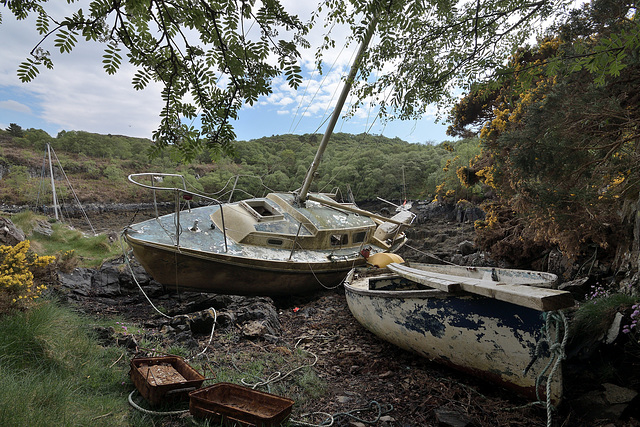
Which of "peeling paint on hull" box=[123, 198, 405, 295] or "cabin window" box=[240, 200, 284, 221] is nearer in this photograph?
"peeling paint on hull" box=[123, 198, 405, 295]

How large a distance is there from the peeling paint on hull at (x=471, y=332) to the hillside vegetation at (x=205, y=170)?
2183cm

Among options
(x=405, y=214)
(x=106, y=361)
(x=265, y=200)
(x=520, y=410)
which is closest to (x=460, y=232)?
(x=405, y=214)

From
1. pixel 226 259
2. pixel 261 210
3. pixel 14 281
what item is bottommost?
pixel 226 259

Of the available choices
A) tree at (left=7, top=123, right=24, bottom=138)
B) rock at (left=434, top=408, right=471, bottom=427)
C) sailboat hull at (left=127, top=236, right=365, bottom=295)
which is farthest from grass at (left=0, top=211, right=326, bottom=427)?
tree at (left=7, top=123, right=24, bottom=138)

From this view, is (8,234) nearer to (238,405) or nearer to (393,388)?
(238,405)

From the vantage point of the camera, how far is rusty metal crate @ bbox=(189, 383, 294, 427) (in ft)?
8.91

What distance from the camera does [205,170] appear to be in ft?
158

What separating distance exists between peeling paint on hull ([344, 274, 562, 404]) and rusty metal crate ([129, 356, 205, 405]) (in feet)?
9.03

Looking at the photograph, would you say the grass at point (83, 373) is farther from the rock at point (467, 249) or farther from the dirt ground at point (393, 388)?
the rock at point (467, 249)

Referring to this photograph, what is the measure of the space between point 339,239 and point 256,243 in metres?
2.66

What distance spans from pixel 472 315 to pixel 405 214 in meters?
8.73

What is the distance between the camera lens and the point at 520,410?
11.5ft

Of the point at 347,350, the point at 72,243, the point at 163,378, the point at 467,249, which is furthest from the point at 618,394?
the point at 72,243

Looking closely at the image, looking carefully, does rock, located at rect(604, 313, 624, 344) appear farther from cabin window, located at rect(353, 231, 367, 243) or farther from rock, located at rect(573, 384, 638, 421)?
cabin window, located at rect(353, 231, 367, 243)
